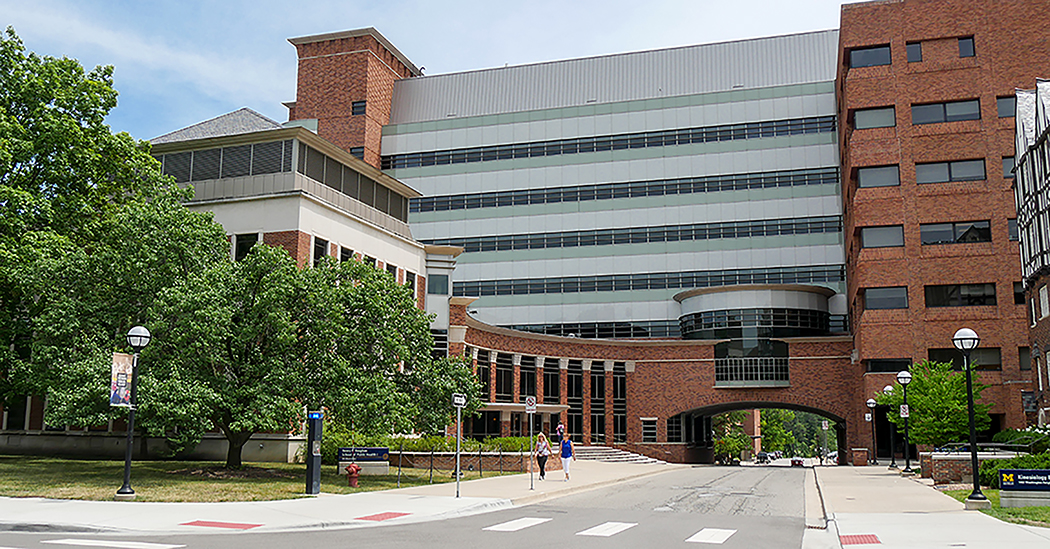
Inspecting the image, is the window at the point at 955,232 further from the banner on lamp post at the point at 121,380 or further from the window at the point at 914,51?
the banner on lamp post at the point at 121,380

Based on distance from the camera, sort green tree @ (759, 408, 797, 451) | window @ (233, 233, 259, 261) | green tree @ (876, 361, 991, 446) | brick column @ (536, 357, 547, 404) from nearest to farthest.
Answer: window @ (233, 233, 259, 261), green tree @ (876, 361, 991, 446), brick column @ (536, 357, 547, 404), green tree @ (759, 408, 797, 451)

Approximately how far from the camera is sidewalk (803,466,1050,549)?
1347 centimetres

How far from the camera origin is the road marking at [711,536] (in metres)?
14.2

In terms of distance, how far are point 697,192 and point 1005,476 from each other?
48.5m

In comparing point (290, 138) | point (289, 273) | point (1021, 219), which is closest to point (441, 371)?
point (289, 273)

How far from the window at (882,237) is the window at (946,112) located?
22.2 ft

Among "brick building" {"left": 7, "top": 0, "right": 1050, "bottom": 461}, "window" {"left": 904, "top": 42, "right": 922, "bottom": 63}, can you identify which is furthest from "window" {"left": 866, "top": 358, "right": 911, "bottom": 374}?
"window" {"left": 904, "top": 42, "right": 922, "bottom": 63}

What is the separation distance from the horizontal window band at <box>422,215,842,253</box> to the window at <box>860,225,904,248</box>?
1052cm

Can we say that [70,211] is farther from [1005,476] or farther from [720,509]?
[1005,476]

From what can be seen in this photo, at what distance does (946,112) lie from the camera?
52.3 metres

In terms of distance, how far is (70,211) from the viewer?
3055cm

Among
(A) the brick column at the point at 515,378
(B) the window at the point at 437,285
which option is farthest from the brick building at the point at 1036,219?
(A) the brick column at the point at 515,378

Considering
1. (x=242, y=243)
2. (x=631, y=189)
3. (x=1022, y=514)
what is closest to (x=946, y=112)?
(x=631, y=189)

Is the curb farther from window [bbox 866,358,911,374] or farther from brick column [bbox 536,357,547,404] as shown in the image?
window [bbox 866,358,911,374]
